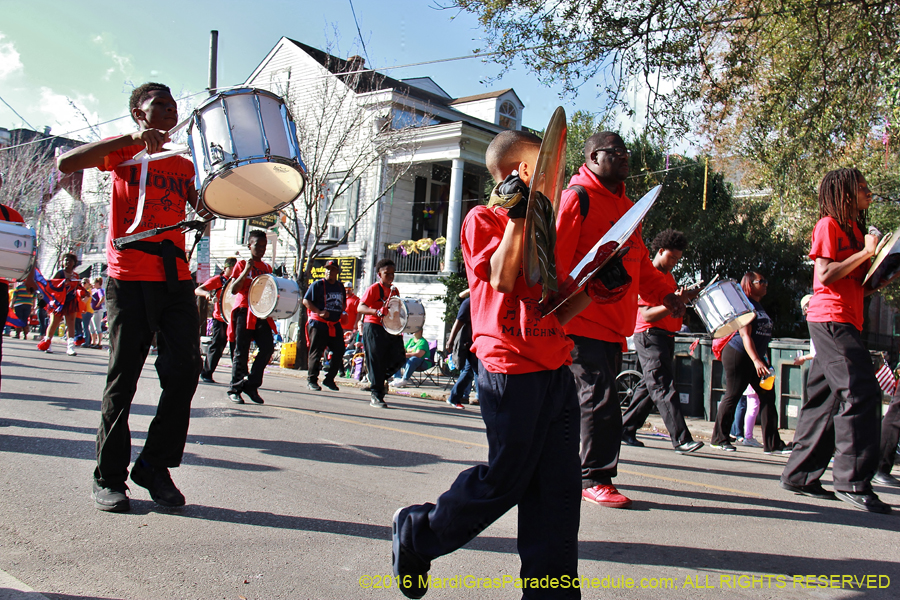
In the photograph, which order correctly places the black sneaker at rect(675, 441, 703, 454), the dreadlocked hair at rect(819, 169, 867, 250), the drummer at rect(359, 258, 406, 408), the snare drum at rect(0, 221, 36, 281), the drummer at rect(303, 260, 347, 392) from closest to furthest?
the dreadlocked hair at rect(819, 169, 867, 250), the snare drum at rect(0, 221, 36, 281), the black sneaker at rect(675, 441, 703, 454), the drummer at rect(359, 258, 406, 408), the drummer at rect(303, 260, 347, 392)

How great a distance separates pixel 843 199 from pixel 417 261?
1901 cm

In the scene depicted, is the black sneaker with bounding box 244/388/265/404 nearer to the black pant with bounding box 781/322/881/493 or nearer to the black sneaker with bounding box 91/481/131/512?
the black sneaker with bounding box 91/481/131/512

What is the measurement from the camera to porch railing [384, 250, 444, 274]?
23094 mm

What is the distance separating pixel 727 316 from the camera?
705 centimetres

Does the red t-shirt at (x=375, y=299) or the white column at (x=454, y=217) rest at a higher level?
the white column at (x=454, y=217)

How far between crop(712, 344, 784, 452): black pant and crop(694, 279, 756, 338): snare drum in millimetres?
769

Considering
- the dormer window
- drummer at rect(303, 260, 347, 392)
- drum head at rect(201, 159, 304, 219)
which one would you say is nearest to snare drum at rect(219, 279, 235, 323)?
drummer at rect(303, 260, 347, 392)

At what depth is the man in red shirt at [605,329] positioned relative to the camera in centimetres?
434

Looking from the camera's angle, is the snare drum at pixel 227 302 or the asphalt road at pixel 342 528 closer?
the asphalt road at pixel 342 528

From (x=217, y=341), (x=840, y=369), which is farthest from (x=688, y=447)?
(x=217, y=341)

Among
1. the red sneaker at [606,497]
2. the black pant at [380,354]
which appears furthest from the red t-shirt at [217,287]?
the red sneaker at [606,497]

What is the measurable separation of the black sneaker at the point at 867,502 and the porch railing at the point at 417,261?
18.3 metres

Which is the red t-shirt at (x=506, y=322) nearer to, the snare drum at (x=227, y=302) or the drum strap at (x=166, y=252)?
the drum strap at (x=166, y=252)

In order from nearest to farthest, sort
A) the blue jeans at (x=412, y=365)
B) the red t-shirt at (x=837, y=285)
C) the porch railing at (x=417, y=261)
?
the red t-shirt at (x=837, y=285)
the blue jeans at (x=412, y=365)
the porch railing at (x=417, y=261)
